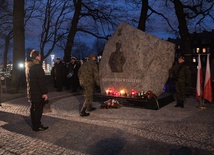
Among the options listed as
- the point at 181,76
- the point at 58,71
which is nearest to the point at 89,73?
the point at 181,76

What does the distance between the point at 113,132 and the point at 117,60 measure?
437 cm

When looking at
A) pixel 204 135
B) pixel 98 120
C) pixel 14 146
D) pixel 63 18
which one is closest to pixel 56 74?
pixel 98 120

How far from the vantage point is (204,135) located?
17.9 ft

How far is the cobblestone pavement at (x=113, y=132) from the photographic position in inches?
188

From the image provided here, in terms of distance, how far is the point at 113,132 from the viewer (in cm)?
580

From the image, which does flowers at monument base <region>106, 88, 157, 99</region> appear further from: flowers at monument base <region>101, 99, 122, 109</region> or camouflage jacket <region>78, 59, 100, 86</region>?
camouflage jacket <region>78, 59, 100, 86</region>

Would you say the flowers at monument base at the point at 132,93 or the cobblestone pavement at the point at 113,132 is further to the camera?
the flowers at monument base at the point at 132,93

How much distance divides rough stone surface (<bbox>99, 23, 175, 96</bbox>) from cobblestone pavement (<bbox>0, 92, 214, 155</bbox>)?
3.90ft

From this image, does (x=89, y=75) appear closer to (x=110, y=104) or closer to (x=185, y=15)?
(x=110, y=104)

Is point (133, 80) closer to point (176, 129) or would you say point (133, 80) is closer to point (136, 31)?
point (136, 31)

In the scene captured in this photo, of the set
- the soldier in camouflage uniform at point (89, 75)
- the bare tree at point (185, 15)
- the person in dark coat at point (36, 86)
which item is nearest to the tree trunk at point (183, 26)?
the bare tree at point (185, 15)

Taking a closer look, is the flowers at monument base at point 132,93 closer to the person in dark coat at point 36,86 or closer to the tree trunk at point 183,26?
the person in dark coat at point 36,86

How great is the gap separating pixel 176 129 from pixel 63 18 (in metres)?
26.1

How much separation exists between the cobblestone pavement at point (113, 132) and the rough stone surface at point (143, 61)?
1189 millimetres
